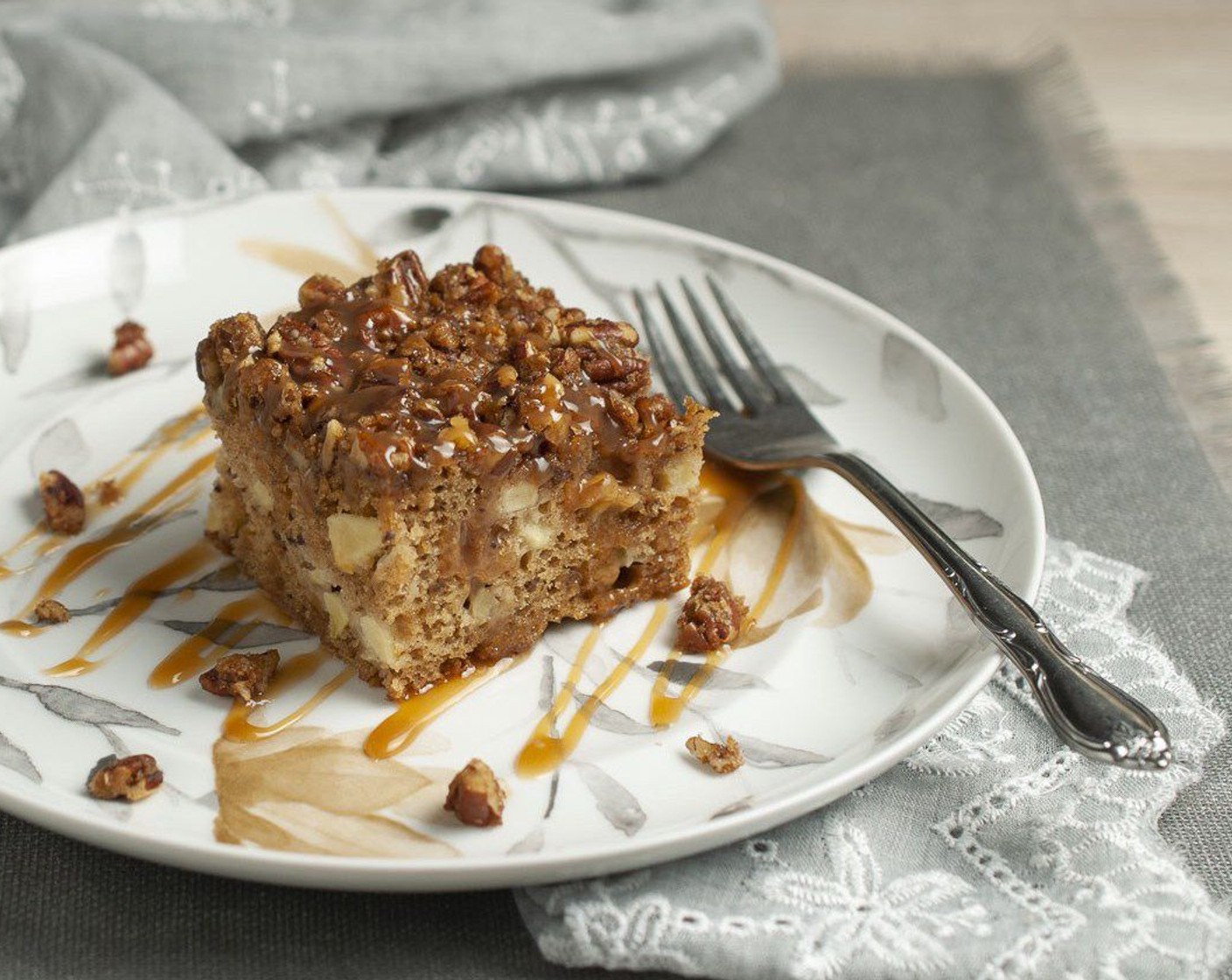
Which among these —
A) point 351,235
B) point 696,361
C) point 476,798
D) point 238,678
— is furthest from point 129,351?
point 476,798

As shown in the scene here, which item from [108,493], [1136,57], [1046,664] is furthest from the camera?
[1136,57]

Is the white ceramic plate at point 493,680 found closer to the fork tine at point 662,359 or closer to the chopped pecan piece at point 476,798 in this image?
the chopped pecan piece at point 476,798

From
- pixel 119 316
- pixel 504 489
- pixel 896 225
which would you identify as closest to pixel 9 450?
pixel 119 316

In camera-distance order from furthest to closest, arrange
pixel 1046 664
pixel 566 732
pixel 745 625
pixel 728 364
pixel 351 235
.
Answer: pixel 351 235
pixel 728 364
pixel 745 625
pixel 566 732
pixel 1046 664

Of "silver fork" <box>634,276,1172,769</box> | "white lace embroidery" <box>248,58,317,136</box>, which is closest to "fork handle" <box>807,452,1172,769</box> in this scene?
"silver fork" <box>634,276,1172,769</box>

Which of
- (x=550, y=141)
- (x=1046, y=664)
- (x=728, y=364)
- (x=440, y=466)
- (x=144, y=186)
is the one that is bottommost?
(x=1046, y=664)

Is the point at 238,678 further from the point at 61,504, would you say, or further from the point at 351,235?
the point at 351,235
